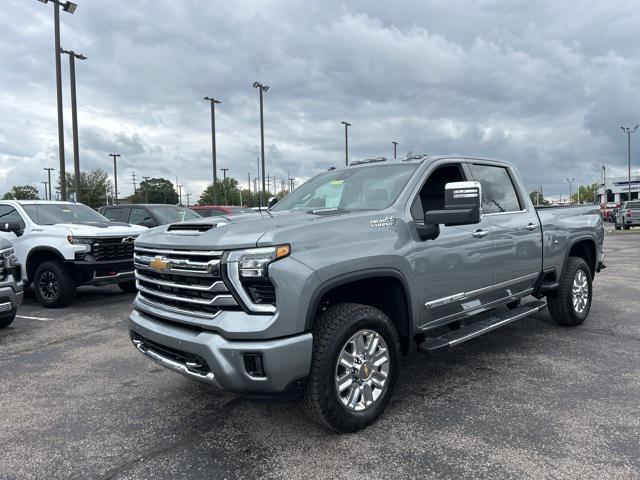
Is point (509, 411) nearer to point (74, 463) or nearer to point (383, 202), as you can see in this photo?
point (383, 202)

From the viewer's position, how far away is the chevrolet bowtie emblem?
339 cm

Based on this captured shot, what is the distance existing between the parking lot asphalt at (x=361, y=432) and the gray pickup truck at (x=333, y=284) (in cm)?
35

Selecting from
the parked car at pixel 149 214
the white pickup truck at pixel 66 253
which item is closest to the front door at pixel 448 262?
the white pickup truck at pixel 66 253

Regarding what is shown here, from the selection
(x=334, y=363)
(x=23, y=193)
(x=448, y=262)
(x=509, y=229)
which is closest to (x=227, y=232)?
(x=334, y=363)

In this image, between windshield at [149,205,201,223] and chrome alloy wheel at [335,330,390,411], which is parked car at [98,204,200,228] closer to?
windshield at [149,205,201,223]

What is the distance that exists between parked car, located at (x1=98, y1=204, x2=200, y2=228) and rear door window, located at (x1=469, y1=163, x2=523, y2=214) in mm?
8330

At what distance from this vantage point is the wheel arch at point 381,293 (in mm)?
3313

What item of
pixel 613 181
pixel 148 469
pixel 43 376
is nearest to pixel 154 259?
pixel 148 469

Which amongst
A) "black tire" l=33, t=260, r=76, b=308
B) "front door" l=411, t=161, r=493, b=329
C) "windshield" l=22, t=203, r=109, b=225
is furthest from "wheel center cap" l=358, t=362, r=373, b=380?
"windshield" l=22, t=203, r=109, b=225

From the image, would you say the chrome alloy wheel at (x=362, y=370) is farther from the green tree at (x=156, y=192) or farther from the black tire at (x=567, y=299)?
the green tree at (x=156, y=192)

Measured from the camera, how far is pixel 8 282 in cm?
617

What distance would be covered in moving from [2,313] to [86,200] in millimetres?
76156

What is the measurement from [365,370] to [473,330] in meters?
1.29

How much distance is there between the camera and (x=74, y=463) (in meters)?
3.07
